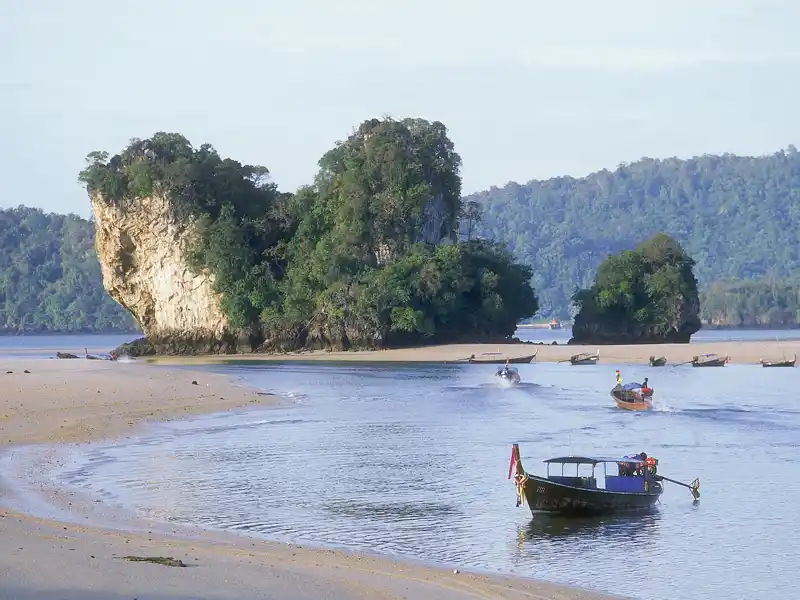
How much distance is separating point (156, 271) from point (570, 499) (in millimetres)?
87943

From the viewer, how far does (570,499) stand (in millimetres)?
22891

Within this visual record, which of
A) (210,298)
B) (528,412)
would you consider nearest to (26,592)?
(528,412)

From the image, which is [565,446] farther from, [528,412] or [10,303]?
[10,303]

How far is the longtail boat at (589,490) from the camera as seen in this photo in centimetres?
2266

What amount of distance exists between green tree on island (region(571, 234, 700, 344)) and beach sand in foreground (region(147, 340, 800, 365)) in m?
7.04

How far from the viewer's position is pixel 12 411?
35.5 meters

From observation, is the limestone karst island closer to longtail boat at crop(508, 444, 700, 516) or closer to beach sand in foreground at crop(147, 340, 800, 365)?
beach sand in foreground at crop(147, 340, 800, 365)

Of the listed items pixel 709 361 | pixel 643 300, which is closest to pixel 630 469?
pixel 709 361

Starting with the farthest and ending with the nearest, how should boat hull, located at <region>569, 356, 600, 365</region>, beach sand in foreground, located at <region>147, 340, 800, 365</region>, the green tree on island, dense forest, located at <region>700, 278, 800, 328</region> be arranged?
dense forest, located at <region>700, 278, 800, 328</region> → the green tree on island → beach sand in foreground, located at <region>147, 340, 800, 365</region> → boat hull, located at <region>569, 356, 600, 365</region>

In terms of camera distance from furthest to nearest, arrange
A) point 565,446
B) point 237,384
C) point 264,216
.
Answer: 1. point 264,216
2. point 237,384
3. point 565,446

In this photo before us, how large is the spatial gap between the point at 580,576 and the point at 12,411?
911 inches

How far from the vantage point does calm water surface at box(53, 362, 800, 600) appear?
19016 mm

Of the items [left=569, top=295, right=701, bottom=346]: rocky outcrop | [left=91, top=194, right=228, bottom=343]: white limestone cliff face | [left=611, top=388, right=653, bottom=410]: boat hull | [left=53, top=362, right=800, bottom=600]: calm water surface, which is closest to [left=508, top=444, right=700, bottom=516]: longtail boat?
[left=53, top=362, right=800, bottom=600]: calm water surface

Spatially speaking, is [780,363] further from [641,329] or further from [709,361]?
[641,329]
